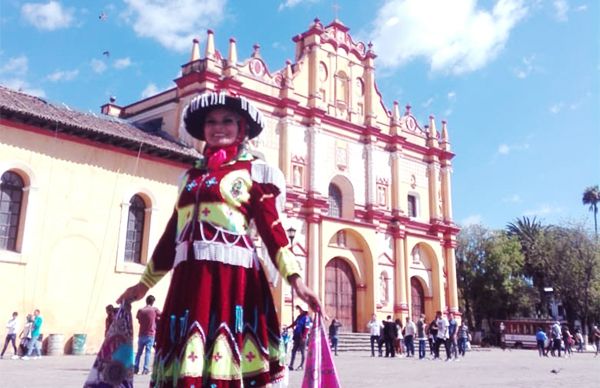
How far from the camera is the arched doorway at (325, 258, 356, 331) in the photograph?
26484 millimetres

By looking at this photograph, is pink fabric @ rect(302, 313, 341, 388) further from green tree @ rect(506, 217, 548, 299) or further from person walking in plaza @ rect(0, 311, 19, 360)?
green tree @ rect(506, 217, 548, 299)

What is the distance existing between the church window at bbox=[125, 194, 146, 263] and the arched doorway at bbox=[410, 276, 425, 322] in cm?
1602

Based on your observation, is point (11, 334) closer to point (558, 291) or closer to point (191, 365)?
point (191, 365)

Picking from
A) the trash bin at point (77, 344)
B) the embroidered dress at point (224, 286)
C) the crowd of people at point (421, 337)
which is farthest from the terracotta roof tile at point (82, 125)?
the embroidered dress at point (224, 286)

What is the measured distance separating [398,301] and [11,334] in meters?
18.5

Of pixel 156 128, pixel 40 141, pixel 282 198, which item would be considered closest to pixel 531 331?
pixel 156 128

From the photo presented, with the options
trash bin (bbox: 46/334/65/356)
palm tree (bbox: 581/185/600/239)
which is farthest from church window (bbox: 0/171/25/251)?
palm tree (bbox: 581/185/600/239)

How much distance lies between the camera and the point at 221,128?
3.89m

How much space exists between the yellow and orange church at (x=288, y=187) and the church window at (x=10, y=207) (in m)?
0.03

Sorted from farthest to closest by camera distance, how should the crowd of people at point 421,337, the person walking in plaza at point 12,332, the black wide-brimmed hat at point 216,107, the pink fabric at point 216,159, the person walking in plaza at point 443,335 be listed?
1. the crowd of people at point 421,337
2. the person walking in plaza at point 443,335
3. the person walking in plaza at point 12,332
4. the black wide-brimmed hat at point 216,107
5. the pink fabric at point 216,159

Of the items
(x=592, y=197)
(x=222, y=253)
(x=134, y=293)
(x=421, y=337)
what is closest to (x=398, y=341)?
(x=421, y=337)

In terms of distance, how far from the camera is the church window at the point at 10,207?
16078 millimetres

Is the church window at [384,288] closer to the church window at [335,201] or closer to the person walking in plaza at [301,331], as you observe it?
the church window at [335,201]

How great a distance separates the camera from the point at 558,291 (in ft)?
144
